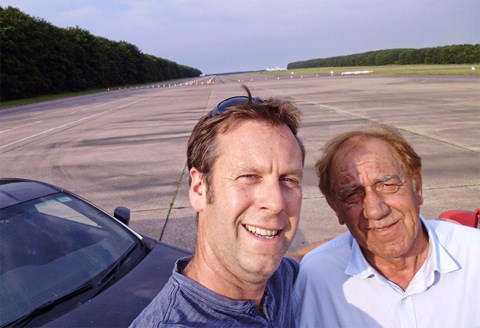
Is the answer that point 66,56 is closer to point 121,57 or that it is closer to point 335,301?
point 121,57

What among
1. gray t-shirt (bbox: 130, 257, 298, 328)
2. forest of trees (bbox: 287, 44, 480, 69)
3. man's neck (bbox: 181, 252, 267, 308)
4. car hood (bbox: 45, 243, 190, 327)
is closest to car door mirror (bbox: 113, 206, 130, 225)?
car hood (bbox: 45, 243, 190, 327)

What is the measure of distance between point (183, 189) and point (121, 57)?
3324 inches

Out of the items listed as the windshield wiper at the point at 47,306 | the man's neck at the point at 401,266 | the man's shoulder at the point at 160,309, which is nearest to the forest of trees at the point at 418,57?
the man's neck at the point at 401,266

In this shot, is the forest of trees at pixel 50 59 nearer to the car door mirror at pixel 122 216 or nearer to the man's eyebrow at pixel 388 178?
the car door mirror at pixel 122 216

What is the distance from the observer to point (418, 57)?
296 ft

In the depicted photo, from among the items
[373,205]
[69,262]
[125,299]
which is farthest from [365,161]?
[69,262]

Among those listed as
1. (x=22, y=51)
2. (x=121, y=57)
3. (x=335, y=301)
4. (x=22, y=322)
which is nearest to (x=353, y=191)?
(x=335, y=301)

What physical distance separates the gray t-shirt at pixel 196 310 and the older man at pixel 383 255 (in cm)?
47

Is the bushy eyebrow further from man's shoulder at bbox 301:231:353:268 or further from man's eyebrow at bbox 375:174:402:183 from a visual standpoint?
man's shoulder at bbox 301:231:353:268

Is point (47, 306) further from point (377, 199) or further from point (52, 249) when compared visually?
point (377, 199)

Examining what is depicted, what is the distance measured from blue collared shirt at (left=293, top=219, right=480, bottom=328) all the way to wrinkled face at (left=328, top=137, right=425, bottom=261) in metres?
0.10

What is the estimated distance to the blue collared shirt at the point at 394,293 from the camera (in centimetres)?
187

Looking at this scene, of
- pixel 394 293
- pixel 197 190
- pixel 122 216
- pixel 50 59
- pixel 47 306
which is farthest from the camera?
pixel 50 59

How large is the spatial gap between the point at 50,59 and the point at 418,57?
70.3 m
